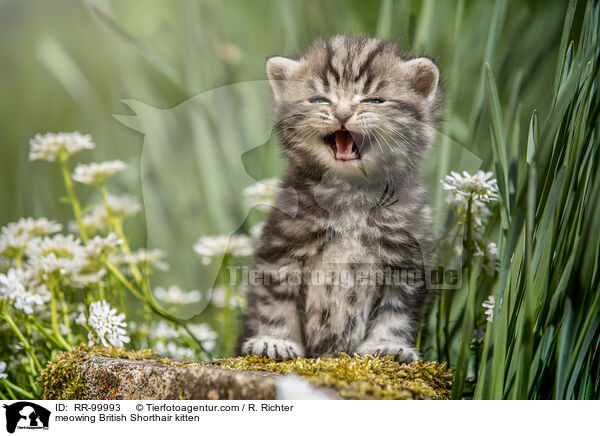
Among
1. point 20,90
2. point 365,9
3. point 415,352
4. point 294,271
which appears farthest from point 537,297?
point 20,90

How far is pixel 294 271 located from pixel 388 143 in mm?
239

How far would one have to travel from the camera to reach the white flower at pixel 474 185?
79cm

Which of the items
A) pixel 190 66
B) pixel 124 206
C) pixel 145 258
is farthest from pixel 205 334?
pixel 190 66

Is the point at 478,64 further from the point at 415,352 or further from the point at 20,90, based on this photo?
the point at 20,90

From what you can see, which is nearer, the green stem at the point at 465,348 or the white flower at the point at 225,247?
the green stem at the point at 465,348

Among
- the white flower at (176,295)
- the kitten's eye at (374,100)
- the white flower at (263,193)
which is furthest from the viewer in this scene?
the white flower at (176,295)

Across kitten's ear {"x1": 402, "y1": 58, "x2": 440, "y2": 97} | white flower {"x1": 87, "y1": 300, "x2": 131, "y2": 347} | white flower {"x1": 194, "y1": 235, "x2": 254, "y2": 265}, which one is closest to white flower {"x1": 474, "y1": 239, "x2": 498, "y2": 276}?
kitten's ear {"x1": 402, "y1": 58, "x2": 440, "y2": 97}

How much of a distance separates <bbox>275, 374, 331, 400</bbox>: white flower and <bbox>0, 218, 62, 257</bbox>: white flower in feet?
1.92

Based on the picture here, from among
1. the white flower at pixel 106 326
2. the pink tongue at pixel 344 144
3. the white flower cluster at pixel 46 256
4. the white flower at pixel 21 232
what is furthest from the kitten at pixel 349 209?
the white flower at pixel 21 232

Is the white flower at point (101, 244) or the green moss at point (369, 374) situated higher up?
the white flower at point (101, 244)

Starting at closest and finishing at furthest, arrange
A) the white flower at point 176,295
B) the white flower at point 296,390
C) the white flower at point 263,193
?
the white flower at point 296,390 < the white flower at point 263,193 < the white flower at point 176,295

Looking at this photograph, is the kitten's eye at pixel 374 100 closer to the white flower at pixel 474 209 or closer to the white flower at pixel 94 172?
the white flower at pixel 474 209

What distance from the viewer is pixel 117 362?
0.71 m

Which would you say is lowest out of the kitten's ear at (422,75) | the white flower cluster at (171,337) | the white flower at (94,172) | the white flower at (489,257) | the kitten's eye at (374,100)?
the white flower cluster at (171,337)
